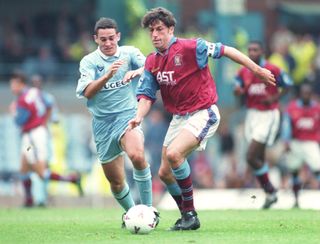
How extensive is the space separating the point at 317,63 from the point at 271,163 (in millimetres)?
3188

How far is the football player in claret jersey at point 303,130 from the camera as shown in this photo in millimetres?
23266

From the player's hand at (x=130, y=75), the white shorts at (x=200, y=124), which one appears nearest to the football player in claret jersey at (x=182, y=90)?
the white shorts at (x=200, y=124)

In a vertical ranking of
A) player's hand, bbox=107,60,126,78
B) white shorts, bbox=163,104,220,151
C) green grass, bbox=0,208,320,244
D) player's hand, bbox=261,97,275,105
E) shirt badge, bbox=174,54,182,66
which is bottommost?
green grass, bbox=0,208,320,244

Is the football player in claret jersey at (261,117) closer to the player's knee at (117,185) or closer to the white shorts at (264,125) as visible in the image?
the white shorts at (264,125)

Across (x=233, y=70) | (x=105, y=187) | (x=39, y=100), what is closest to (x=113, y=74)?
(x=39, y=100)

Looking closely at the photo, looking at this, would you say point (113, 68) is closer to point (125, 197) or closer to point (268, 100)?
point (125, 197)

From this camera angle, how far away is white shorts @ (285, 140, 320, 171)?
23203 mm

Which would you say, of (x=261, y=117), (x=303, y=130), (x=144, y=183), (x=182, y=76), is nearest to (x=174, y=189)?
(x=144, y=183)

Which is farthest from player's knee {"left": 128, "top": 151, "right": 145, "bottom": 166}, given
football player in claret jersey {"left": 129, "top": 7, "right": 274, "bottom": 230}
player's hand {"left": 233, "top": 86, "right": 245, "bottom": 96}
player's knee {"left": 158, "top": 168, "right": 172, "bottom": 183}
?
player's hand {"left": 233, "top": 86, "right": 245, "bottom": 96}

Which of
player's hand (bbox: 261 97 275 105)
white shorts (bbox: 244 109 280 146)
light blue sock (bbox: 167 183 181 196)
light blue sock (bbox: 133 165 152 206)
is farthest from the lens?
white shorts (bbox: 244 109 280 146)

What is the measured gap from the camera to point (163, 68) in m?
14.8

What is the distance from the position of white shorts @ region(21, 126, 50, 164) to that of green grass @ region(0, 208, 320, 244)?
4325 mm

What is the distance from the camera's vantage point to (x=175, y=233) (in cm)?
1450

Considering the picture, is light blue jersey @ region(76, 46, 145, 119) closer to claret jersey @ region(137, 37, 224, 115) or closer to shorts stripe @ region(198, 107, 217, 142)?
claret jersey @ region(137, 37, 224, 115)
